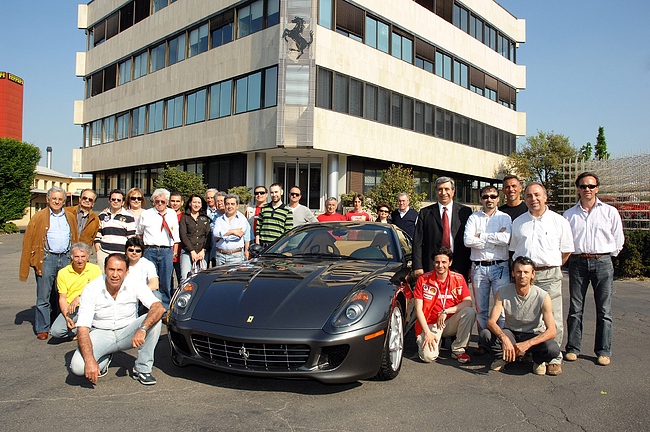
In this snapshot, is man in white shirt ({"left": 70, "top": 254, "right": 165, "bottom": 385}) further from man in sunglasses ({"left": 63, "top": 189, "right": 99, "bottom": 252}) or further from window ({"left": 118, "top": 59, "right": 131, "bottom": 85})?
window ({"left": 118, "top": 59, "right": 131, "bottom": 85})

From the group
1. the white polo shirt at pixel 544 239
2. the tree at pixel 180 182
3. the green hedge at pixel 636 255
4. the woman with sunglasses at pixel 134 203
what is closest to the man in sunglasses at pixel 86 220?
the woman with sunglasses at pixel 134 203

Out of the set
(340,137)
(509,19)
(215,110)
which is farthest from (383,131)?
(509,19)

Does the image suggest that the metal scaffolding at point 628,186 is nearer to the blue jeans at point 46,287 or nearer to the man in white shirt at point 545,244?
the man in white shirt at point 545,244

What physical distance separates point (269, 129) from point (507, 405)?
1814 centimetres

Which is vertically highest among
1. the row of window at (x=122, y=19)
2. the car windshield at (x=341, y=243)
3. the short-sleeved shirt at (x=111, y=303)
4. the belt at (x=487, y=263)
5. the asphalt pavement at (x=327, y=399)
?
the row of window at (x=122, y=19)

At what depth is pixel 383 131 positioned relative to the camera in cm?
2300

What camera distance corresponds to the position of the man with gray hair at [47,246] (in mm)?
5746

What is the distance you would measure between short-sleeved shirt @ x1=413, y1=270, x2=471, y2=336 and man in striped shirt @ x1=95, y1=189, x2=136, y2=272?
3832mm

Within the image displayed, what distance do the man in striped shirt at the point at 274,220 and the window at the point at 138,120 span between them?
23.9m

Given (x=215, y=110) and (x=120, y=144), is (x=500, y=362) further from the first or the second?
(x=120, y=144)

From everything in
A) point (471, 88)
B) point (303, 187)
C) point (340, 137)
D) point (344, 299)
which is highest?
point (471, 88)

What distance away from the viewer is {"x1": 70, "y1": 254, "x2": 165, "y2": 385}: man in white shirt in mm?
3883

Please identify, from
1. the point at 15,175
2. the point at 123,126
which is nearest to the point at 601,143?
the point at 123,126

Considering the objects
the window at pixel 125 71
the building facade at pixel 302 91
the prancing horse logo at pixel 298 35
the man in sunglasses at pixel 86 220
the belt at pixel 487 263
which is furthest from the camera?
the window at pixel 125 71
